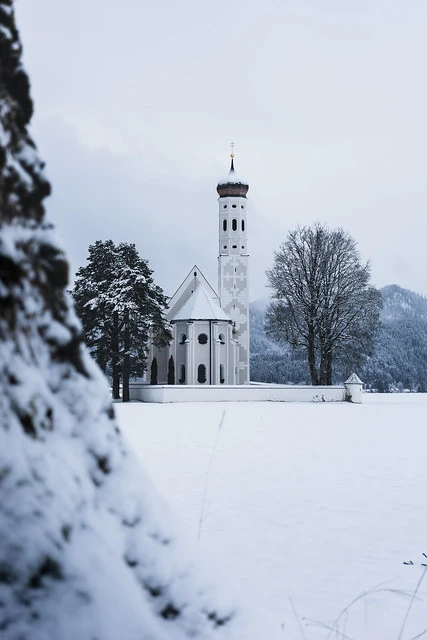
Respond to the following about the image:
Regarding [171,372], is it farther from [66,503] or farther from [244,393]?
[66,503]

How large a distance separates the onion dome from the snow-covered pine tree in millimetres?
55083

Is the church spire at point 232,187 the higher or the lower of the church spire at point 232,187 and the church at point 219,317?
the higher

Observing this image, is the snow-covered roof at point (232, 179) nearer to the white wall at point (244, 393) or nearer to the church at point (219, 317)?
the church at point (219, 317)

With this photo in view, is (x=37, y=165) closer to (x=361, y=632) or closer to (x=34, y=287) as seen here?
(x=34, y=287)

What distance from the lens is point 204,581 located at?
151 centimetres

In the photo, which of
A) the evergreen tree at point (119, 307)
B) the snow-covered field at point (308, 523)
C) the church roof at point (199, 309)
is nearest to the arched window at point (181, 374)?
the church roof at point (199, 309)

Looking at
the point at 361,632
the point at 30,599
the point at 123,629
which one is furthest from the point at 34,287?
the point at 361,632

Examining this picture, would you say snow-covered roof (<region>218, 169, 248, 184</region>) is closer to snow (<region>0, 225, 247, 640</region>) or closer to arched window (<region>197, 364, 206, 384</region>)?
arched window (<region>197, 364, 206, 384</region>)

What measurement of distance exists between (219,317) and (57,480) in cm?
4471

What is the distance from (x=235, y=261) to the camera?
177 feet

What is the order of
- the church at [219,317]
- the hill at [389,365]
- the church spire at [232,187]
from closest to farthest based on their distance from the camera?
the church at [219,317] < the church spire at [232,187] < the hill at [389,365]

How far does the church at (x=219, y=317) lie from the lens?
44625 millimetres

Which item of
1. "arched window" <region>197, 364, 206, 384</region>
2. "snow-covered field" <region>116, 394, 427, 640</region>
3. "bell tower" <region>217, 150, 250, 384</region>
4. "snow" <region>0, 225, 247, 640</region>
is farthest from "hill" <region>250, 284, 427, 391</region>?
"snow" <region>0, 225, 247, 640</region>

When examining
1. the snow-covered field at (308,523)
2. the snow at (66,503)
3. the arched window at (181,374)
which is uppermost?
the arched window at (181,374)
